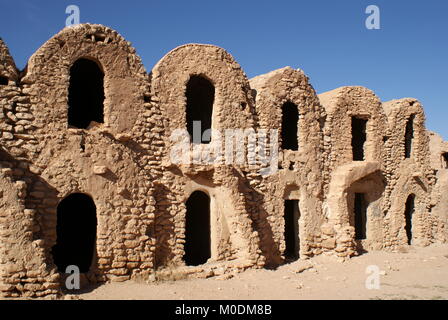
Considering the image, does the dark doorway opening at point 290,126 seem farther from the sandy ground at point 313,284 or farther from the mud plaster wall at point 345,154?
the sandy ground at point 313,284

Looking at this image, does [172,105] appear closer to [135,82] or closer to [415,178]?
[135,82]

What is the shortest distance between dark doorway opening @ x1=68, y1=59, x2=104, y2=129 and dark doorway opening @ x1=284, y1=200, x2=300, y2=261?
6.95 metres

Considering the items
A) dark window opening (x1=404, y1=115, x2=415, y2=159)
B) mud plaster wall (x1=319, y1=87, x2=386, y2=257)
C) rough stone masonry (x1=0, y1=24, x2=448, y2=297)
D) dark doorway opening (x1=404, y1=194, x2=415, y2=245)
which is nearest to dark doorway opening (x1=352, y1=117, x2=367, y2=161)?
rough stone masonry (x1=0, y1=24, x2=448, y2=297)

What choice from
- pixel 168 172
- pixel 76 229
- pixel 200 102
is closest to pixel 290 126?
pixel 200 102

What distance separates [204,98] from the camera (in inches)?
593

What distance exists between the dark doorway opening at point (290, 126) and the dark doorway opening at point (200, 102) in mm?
2531

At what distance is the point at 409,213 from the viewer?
1923 cm

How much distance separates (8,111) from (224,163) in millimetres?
5484

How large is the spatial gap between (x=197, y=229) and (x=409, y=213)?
965cm

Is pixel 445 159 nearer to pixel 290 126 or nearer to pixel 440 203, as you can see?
pixel 440 203

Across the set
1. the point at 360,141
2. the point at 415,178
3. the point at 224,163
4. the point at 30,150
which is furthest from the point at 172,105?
the point at 415,178

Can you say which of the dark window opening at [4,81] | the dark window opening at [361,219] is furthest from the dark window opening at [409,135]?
the dark window opening at [4,81]

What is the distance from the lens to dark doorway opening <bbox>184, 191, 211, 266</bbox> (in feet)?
48.1

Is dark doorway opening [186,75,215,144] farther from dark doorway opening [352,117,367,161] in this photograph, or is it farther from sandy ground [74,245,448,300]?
dark doorway opening [352,117,367,161]
